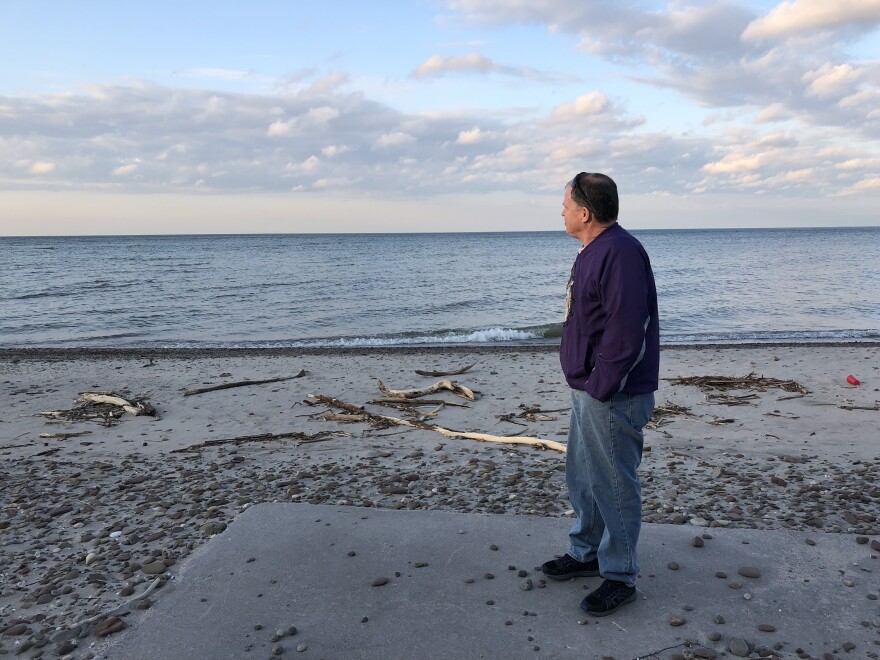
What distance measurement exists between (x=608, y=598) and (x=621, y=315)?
1.46 meters

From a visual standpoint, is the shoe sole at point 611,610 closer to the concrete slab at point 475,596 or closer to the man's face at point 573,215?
the concrete slab at point 475,596

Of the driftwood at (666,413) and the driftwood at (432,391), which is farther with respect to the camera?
the driftwood at (432,391)

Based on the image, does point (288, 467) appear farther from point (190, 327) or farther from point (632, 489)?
point (190, 327)

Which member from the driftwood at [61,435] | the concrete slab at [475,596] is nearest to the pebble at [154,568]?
the concrete slab at [475,596]

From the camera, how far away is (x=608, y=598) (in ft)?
11.4

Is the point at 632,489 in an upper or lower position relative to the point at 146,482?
upper

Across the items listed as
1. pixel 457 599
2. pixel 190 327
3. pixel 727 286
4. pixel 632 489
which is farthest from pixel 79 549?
pixel 727 286

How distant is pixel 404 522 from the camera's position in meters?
4.69

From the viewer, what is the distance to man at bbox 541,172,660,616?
3.21 metres

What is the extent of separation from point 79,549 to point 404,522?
2214mm

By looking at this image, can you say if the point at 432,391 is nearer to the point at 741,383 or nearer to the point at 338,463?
the point at 338,463

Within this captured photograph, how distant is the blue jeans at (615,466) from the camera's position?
3385mm

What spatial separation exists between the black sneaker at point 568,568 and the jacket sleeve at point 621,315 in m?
1.13

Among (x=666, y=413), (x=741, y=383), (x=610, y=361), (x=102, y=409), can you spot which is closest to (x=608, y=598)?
(x=610, y=361)
